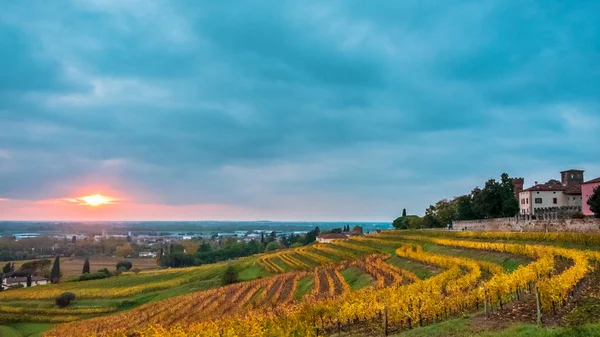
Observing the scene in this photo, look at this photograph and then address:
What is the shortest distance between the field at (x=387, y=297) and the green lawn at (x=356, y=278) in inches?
9.5

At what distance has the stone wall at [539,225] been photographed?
4547cm

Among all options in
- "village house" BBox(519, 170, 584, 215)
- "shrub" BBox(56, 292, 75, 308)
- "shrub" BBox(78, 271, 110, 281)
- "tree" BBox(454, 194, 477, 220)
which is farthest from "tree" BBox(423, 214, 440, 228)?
"shrub" BBox(78, 271, 110, 281)

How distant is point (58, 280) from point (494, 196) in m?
112

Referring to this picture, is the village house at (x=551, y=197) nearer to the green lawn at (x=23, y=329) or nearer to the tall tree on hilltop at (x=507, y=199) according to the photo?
the tall tree on hilltop at (x=507, y=199)

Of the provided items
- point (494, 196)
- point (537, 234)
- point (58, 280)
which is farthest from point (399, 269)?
point (58, 280)

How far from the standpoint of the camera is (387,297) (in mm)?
25812

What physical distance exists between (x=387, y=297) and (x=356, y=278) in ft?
78.7

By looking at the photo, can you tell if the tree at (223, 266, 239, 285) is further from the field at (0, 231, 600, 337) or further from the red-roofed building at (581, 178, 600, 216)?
the red-roofed building at (581, 178, 600, 216)

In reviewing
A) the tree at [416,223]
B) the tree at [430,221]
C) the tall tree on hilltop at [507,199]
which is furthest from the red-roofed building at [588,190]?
the tree at [416,223]

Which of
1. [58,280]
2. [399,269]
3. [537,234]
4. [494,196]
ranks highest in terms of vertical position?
[494,196]

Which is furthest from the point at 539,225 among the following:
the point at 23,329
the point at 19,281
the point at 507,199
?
the point at 19,281

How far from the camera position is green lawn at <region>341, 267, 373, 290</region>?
44619 mm

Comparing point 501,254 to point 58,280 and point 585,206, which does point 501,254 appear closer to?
point 585,206

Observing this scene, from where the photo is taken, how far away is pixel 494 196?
85.5m
